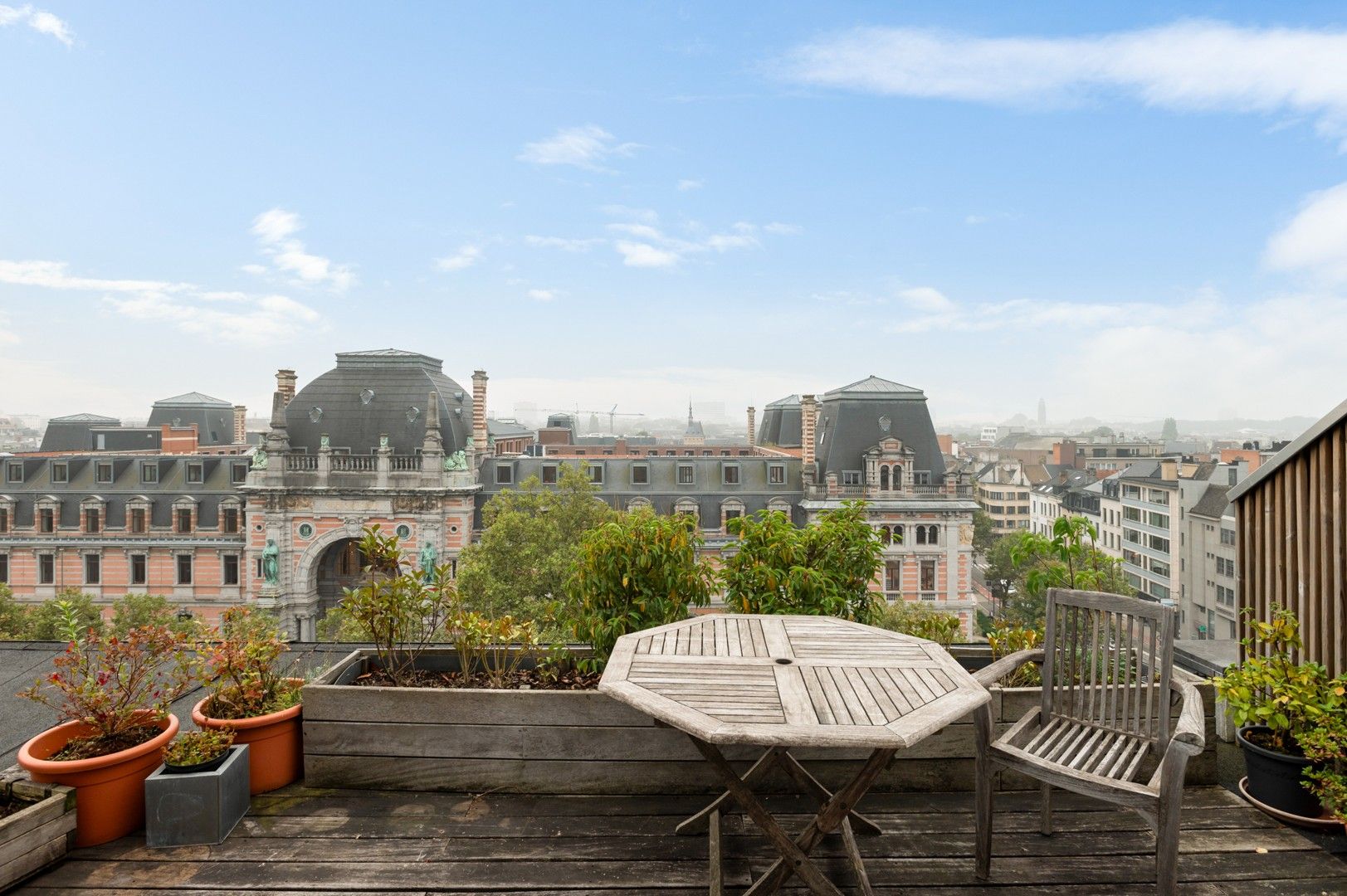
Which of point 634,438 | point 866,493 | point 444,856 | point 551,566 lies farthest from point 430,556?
point 634,438

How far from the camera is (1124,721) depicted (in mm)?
3480

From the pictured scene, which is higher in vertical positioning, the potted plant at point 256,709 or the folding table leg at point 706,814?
the potted plant at point 256,709

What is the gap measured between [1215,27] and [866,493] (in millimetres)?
24394

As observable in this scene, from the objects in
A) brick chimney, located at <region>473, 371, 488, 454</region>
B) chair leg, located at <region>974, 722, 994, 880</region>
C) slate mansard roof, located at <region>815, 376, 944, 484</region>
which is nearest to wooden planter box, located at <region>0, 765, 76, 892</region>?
chair leg, located at <region>974, 722, 994, 880</region>

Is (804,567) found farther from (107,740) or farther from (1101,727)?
(107,740)

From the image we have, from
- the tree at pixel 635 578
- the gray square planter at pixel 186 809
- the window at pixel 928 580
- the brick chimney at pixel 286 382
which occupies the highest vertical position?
the brick chimney at pixel 286 382

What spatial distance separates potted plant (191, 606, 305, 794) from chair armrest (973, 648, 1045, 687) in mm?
3765

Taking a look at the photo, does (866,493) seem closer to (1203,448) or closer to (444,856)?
(444,856)

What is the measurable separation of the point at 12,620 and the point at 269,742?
26947 millimetres

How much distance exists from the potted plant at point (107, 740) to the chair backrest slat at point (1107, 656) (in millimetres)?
4599

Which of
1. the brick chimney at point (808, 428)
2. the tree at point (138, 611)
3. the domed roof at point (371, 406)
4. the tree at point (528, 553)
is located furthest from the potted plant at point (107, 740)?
the brick chimney at point (808, 428)

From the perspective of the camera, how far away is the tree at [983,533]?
63.0 metres

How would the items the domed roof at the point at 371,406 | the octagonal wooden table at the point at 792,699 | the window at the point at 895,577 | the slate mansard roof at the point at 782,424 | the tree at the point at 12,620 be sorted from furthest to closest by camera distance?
the slate mansard roof at the point at 782,424 < the window at the point at 895,577 < the domed roof at the point at 371,406 < the tree at the point at 12,620 < the octagonal wooden table at the point at 792,699

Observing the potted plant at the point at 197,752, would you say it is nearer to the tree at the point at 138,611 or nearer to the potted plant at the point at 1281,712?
the potted plant at the point at 1281,712
